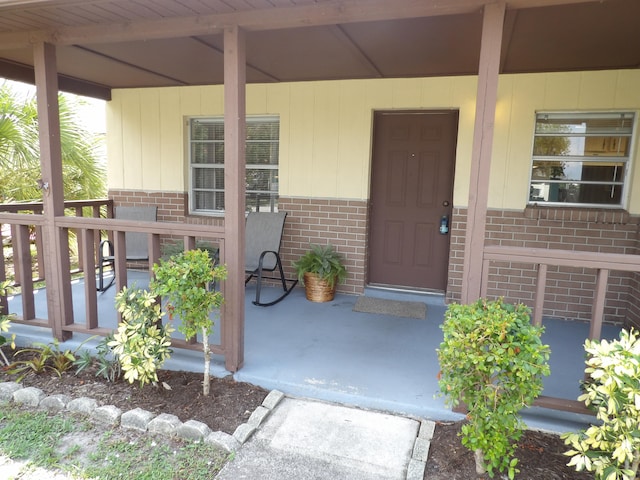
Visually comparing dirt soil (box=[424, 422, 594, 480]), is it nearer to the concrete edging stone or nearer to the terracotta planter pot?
the concrete edging stone

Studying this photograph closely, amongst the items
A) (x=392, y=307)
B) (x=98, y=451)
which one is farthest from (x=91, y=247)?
(x=392, y=307)

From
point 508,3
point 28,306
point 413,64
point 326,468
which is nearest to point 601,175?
point 413,64

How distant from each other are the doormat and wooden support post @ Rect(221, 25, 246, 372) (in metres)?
1.58

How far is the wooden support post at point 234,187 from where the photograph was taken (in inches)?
103

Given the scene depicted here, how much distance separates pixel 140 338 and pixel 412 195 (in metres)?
2.97

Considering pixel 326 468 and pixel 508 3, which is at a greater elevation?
pixel 508 3

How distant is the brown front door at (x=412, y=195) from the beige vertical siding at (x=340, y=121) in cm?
17

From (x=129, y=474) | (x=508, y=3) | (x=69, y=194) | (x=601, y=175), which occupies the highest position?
(x=508, y=3)

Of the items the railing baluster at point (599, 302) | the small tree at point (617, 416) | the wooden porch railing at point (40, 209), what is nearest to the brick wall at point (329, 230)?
the wooden porch railing at point (40, 209)

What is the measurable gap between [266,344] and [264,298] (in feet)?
4.06

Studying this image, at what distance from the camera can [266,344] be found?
10.8 ft

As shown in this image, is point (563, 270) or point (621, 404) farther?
point (563, 270)

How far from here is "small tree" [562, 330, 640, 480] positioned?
5.34 ft

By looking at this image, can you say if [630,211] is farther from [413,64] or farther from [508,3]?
[508,3]
